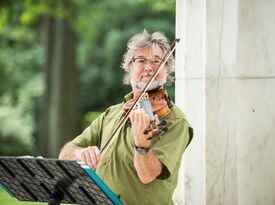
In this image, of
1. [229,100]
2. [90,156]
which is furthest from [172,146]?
[229,100]

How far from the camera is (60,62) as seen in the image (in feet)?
42.5

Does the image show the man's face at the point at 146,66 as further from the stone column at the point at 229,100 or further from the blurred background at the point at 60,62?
the blurred background at the point at 60,62

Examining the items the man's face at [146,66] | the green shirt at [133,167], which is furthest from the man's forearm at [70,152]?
the man's face at [146,66]

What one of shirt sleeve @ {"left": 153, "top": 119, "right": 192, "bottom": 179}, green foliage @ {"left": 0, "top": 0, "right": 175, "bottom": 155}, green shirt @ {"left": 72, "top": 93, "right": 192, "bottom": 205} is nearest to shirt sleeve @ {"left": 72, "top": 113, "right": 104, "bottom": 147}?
green shirt @ {"left": 72, "top": 93, "right": 192, "bottom": 205}

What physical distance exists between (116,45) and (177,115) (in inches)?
400

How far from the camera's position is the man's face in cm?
413

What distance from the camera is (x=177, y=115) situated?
412 cm

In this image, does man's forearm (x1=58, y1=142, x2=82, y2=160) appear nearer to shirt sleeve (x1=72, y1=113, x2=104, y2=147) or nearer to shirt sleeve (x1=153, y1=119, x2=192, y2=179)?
shirt sleeve (x1=72, y1=113, x2=104, y2=147)

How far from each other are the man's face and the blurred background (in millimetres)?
8461

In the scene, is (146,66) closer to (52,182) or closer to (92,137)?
(92,137)

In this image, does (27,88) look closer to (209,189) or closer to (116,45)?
(116,45)

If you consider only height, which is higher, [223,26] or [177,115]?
[223,26]

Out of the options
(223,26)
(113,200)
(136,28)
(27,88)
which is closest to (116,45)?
(136,28)

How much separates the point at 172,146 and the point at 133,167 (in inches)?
9.5
